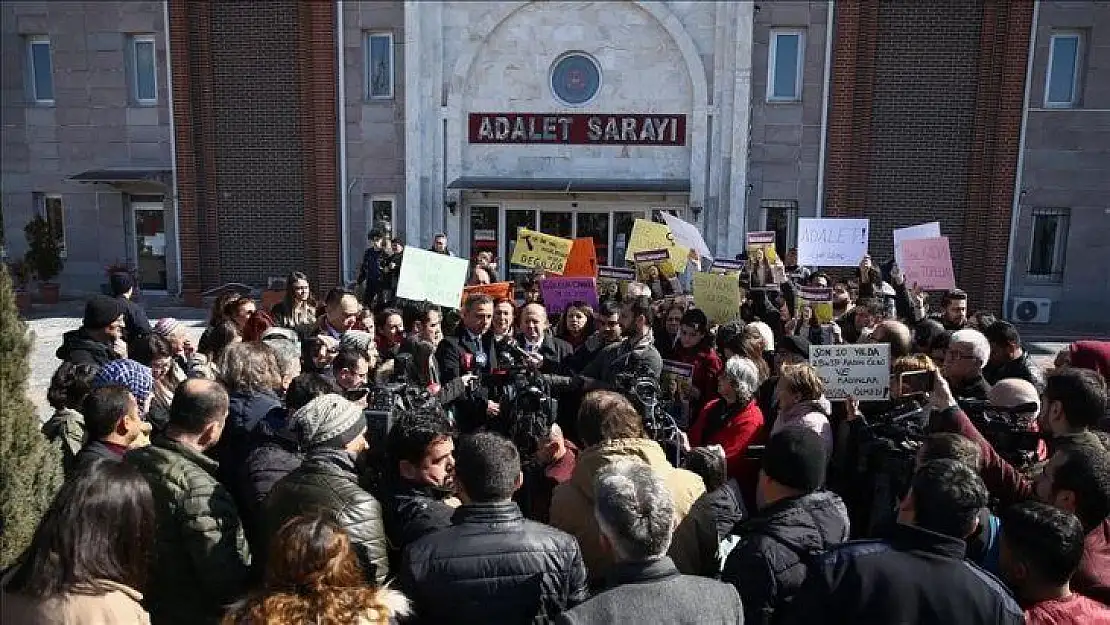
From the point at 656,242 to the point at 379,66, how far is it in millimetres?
10353

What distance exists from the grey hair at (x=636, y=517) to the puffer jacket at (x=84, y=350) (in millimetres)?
4360

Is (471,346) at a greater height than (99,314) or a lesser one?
lesser

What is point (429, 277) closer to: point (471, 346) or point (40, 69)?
point (471, 346)

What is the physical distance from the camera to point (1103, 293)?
15.7m

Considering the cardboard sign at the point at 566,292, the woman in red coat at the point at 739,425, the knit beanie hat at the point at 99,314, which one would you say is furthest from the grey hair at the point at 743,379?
the knit beanie hat at the point at 99,314

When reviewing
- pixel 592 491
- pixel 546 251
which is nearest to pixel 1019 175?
pixel 546 251

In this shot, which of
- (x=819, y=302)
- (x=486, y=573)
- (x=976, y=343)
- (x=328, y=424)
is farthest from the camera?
(x=819, y=302)

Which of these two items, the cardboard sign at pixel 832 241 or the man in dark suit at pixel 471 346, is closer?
the man in dark suit at pixel 471 346

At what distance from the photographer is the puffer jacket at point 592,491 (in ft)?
9.60

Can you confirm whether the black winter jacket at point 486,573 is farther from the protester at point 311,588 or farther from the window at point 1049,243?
the window at point 1049,243

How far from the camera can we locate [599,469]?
2861 millimetres

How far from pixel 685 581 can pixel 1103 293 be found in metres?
17.9

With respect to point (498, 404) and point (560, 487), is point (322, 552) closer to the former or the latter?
point (560, 487)

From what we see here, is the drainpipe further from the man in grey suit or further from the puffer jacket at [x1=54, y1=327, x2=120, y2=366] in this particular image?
the puffer jacket at [x1=54, y1=327, x2=120, y2=366]
